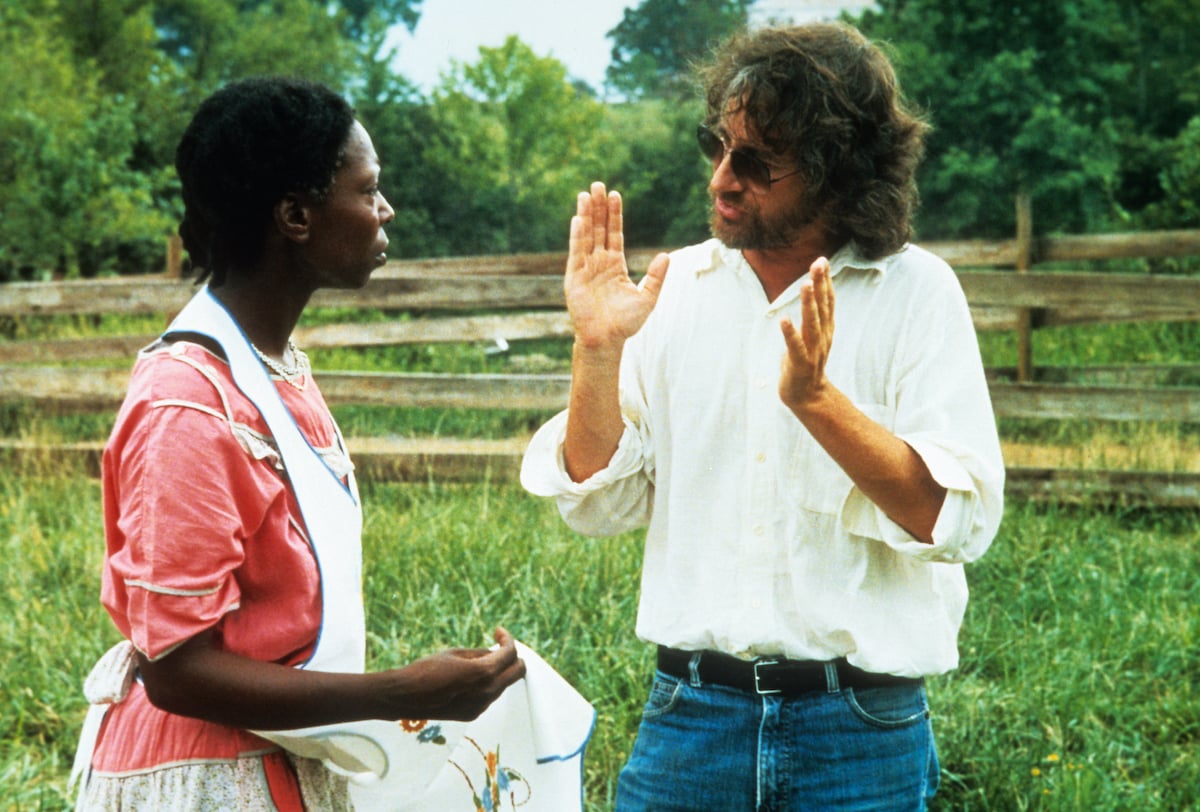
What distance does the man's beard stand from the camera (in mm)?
2568

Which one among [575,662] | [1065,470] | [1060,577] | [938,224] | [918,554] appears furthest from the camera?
[938,224]

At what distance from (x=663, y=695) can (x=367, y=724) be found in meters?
0.73

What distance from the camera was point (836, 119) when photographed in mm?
2523

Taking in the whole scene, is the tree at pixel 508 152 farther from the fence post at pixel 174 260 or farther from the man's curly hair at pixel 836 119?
the man's curly hair at pixel 836 119

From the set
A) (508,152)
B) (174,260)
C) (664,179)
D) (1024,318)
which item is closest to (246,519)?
(1024,318)

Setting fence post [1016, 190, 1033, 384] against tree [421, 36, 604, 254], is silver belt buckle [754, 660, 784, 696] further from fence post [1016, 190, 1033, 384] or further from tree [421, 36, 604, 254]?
tree [421, 36, 604, 254]

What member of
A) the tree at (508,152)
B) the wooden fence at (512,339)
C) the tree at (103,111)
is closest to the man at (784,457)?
the wooden fence at (512,339)

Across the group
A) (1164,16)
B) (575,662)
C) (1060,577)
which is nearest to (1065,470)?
(1060,577)

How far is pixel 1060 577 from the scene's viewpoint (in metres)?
5.70

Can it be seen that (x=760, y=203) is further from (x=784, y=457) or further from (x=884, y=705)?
(x=884, y=705)

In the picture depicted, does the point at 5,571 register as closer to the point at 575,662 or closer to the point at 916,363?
the point at 575,662

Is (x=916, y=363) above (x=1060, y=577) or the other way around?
above

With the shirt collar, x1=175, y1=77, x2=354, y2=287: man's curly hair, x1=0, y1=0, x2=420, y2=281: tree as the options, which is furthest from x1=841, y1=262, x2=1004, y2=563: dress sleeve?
x1=0, y1=0, x2=420, y2=281: tree

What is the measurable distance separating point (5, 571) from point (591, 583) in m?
2.76
